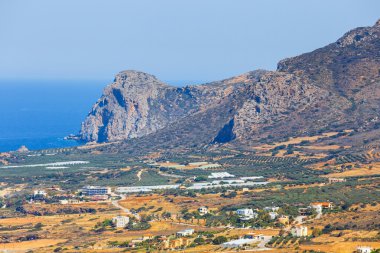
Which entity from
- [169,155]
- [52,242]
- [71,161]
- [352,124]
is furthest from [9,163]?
[52,242]

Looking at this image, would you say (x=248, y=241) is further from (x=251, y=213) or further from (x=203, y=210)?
(x=203, y=210)

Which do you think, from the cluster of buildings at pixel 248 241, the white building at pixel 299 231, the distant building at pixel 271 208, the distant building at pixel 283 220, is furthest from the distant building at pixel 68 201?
the white building at pixel 299 231

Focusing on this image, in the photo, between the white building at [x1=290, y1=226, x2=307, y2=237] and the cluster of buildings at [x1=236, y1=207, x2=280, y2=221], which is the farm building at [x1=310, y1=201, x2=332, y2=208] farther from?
the white building at [x1=290, y1=226, x2=307, y2=237]

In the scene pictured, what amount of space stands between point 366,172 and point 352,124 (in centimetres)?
3024

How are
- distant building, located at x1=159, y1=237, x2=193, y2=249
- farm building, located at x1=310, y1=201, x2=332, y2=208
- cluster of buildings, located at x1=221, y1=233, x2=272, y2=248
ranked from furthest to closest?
farm building, located at x1=310, y1=201, x2=332, y2=208
distant building, located at x1=159, y1=237, x2=193, y2=249
cluster of buildings, located at x1=221, y1=233, x2=272, y2=248

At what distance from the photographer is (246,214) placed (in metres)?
125

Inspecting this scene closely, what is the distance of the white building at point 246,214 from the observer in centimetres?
12394

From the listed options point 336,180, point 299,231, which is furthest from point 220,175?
point 299,231

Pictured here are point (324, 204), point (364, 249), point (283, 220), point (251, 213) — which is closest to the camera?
point (364, 249)

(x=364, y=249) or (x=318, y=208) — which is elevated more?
(x=318, y=208)

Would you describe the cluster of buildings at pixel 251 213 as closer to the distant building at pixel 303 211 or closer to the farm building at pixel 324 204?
the distant building at pixel 303 211

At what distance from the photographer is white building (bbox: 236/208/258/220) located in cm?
12394

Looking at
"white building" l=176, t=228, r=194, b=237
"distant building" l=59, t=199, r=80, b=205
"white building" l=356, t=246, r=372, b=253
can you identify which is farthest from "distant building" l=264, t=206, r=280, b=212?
"distant building" l=59, t=199, r=80, b=205

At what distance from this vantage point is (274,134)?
614 feet
